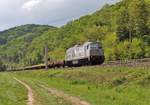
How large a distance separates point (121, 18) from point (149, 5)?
1149 centimetres

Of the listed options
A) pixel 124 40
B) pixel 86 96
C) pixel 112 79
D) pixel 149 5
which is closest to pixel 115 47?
pixel 124 40

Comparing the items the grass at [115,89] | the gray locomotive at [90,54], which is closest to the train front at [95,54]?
the gray locomotive at [90,54]

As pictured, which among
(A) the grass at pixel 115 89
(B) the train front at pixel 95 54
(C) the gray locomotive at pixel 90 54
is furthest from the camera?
(C) the gray locomotive at pixel 90 54

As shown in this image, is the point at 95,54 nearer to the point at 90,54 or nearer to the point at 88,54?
the point at 90,54

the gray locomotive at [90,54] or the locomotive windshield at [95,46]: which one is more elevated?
the locomotive windshield at [95,46]

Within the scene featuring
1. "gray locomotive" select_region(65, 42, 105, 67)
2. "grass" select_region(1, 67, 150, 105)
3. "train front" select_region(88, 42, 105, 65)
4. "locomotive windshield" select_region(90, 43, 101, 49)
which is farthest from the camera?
"locomotive windshield" select_region(90, 43, 101, 49)

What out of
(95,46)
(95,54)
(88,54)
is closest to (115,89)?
(95,54)

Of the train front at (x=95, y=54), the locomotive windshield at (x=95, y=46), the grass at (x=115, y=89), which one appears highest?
the locomotive windshield at (x=95, y=46)

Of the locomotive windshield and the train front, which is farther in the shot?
the locomotive windshield

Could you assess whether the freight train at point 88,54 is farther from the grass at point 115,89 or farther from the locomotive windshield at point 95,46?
the grass at point 115,89

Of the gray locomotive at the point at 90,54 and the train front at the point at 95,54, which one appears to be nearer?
the train front at the point at 95,54

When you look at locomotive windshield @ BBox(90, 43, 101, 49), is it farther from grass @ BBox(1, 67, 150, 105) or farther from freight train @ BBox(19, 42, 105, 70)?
grass @ BBox(1, 67, 150, 105)

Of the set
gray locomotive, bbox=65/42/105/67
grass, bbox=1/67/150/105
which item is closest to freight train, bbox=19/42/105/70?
gray locomotive, bbox=65/42/105/67

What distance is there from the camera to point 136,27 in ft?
370
